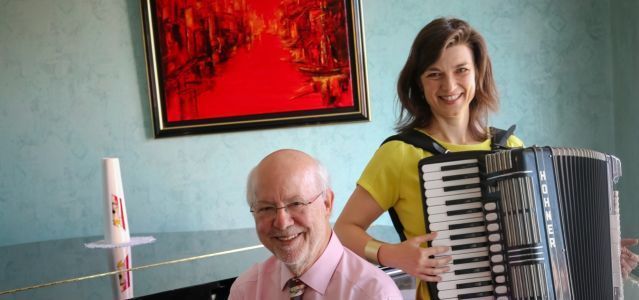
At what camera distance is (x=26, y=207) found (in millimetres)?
3486

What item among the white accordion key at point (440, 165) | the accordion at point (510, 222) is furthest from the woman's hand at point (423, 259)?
the white accordion key at point (440, 165)

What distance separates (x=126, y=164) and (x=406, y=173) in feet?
7.11

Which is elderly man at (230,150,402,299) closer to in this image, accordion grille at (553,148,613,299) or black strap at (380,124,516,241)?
black strap at (380,124,516,241)

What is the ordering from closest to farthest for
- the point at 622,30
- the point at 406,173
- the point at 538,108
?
the point at 406,173
the point at 622,30
the point at 538,108

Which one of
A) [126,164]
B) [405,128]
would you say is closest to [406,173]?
[405,128]

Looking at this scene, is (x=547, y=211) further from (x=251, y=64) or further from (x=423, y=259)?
(x=251, y=64)

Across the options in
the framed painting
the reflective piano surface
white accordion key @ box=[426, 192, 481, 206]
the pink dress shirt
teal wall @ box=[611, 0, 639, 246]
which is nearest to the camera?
the pink dress shirt

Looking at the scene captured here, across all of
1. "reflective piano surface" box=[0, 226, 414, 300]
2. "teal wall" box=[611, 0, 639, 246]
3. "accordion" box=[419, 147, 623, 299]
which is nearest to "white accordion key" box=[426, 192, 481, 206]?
"accordion" box=[419, 147, 623, 299]

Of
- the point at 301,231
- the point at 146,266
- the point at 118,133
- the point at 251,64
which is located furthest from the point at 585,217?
the point at 118,133

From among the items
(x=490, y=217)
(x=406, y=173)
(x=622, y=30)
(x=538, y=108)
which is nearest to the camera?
(x=490, y=217)

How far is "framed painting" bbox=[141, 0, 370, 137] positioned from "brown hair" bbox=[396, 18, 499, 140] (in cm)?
161

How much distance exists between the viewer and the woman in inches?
63.9

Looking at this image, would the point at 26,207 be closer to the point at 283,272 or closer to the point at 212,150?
the point at 212,150

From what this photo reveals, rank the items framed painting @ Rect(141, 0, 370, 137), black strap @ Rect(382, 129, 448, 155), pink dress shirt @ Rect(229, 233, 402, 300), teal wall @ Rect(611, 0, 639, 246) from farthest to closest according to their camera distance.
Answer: framed painting @ Rect(141, 0, 370, 137) < teal wall @ Rect(611, 0, 639, 246) < black strap @ Rect(382, 129, 448, 155) < pink dress shirt @ Rect(229, 233, 402, 300)
